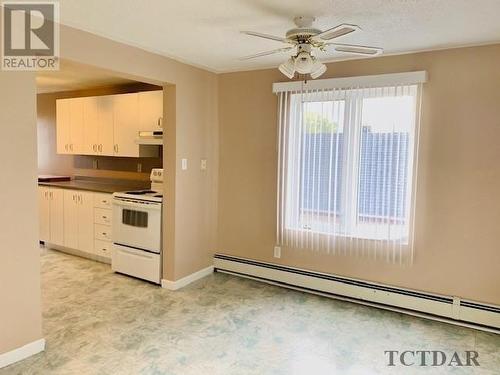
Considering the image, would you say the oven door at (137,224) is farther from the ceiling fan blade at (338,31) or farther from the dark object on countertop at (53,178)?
the ceiling fan blade at (338,31)

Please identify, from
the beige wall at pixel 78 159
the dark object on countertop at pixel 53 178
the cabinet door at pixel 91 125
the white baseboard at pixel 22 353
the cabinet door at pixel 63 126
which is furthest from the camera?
Answer: the dark object on countertop at pixel 53 178

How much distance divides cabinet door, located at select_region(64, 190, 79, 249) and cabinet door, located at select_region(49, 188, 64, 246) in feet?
0.29

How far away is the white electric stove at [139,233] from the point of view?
4012mm

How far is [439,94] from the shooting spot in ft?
10.5

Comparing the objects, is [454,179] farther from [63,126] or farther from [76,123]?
[63,126]

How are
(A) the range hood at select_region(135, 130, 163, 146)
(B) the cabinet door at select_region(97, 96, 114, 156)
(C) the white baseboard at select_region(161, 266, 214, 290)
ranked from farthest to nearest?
1. (B) the cabinet door at select_region(97, 96, 114, 156)
2. (A) the range hood at select_region(135, 130, 163, 146)
3. (C) the white baseboard at select_region(161, 266, 214, 290)

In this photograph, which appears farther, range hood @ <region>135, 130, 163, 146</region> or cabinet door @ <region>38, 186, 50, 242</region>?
cabinet door @ <region>38, 186, 50, 242</region>

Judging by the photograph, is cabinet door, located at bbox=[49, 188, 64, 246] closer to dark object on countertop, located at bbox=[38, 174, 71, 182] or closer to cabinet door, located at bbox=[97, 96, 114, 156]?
dark object on countertop, located at bbox=[38, 174, 71, 182]

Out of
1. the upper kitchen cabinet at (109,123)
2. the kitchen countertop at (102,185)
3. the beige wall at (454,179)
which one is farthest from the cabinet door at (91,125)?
the beige wall at (454,179)

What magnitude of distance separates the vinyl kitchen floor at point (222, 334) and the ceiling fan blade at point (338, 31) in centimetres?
212

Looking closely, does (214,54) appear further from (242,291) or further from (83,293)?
(83,293)

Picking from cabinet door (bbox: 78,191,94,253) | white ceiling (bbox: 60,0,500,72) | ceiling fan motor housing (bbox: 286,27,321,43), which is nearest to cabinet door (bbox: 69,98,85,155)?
cabinet door (bbox: 78,191,94,253)

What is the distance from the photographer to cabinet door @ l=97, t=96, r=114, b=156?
4828mm

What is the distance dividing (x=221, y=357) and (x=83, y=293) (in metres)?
1.83
